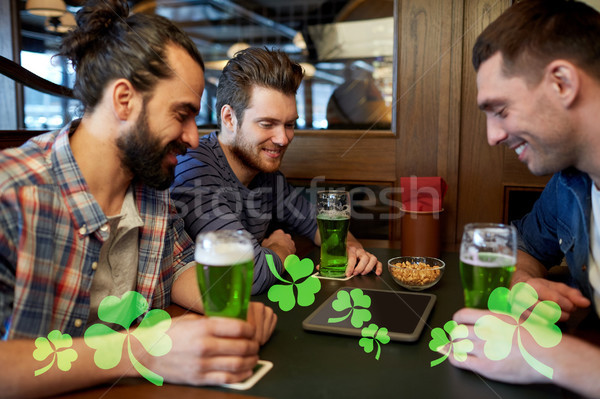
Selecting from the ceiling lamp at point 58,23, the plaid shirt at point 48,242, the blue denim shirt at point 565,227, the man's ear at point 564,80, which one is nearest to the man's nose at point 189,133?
the plaid shirt at point 48,242

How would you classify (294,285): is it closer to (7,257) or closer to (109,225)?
(109,225)

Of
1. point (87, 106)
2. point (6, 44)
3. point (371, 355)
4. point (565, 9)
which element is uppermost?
point (6, 44)

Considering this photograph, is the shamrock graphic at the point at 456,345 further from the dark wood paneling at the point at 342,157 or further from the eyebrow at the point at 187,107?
the dark wood paneling at the point at 342,157

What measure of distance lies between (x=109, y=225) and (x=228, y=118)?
0.86m

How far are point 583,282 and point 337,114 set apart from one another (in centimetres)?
130

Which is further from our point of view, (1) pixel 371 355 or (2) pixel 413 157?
(2) pixel 413 157

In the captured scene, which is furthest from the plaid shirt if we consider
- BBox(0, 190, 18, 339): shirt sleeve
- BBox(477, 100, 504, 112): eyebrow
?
BBox(477, 100, 504, 112): eyebrow

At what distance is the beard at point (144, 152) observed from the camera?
3.71ft

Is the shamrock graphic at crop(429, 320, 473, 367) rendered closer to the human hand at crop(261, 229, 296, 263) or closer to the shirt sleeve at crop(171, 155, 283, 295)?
the shirt sleeve at crop(171, 155, 283, 295)

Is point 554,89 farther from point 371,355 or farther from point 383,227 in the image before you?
point 383,227

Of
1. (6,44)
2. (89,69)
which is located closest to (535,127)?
(89,69)

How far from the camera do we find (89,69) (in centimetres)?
116

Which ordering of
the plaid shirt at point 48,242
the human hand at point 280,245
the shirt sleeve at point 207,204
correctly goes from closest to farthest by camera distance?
the plaid shirt at point 48,242 < the shirt sleeve at point 207,204 < the human hand at point 280,245

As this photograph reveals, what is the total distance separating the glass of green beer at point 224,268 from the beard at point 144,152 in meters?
0.35
